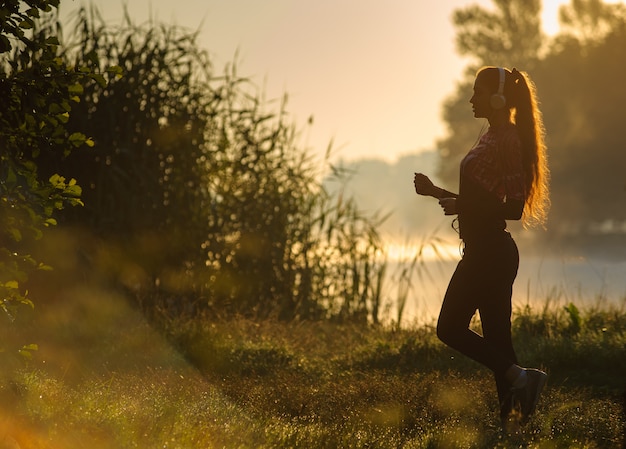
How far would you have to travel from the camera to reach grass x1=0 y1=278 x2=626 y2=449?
5.16 meters

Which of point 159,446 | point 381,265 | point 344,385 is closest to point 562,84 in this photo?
point 381,265

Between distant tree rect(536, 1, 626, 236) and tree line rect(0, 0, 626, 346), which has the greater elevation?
distant tree rect(536, 1, 626, 236)

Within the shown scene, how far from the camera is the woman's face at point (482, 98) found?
5402 millimetres

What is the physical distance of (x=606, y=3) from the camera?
149 ft

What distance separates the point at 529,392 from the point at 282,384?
2498mm

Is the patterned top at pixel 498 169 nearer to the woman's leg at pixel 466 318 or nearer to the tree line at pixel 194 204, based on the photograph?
the woman's leg at pixel 466 318

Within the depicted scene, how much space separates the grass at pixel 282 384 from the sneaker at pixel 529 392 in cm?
15

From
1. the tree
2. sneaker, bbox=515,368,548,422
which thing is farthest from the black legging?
the tree

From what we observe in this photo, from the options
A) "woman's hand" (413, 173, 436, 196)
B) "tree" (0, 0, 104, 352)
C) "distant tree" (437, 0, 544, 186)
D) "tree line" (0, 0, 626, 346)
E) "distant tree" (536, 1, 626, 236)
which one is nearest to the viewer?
"tree" (0, 0, 104, 352)

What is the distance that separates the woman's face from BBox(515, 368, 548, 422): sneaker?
5.08ft

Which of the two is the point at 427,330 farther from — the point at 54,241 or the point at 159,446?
the point at 159,446

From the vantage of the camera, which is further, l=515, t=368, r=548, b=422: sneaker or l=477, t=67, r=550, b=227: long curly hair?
l=477, t=67, r=550, b=227: long curly hair

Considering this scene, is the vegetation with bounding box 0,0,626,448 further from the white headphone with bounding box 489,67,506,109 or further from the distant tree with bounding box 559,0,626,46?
the distant tree with bounding box 559,0,626,46

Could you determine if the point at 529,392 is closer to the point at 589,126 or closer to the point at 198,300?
the point at 198,300
